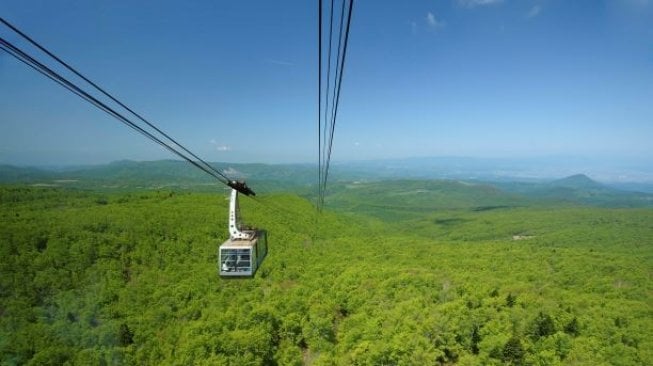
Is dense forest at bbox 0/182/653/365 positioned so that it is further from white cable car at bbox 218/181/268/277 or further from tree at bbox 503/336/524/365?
white cable car at bbox 218/181/268/277

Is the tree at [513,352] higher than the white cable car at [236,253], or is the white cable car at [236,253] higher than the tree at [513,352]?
the white cable car at [236,253]

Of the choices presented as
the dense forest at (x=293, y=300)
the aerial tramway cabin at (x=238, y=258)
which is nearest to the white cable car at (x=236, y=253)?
the aerial tramway cabin at (x=238, y=258)

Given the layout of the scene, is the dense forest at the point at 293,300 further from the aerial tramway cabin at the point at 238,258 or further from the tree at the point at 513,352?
the aerial tramway cabin at the point at 238,258

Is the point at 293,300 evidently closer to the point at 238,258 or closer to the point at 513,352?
the point at 513,352

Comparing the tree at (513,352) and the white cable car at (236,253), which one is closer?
the white cable car at (236,253)

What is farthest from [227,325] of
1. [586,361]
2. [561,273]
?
[561,273]

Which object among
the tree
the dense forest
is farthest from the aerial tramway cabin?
the tree

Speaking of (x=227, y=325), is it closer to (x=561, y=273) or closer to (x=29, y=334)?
(x=29, y=334)

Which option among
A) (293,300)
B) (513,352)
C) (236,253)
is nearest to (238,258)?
(236,253)
